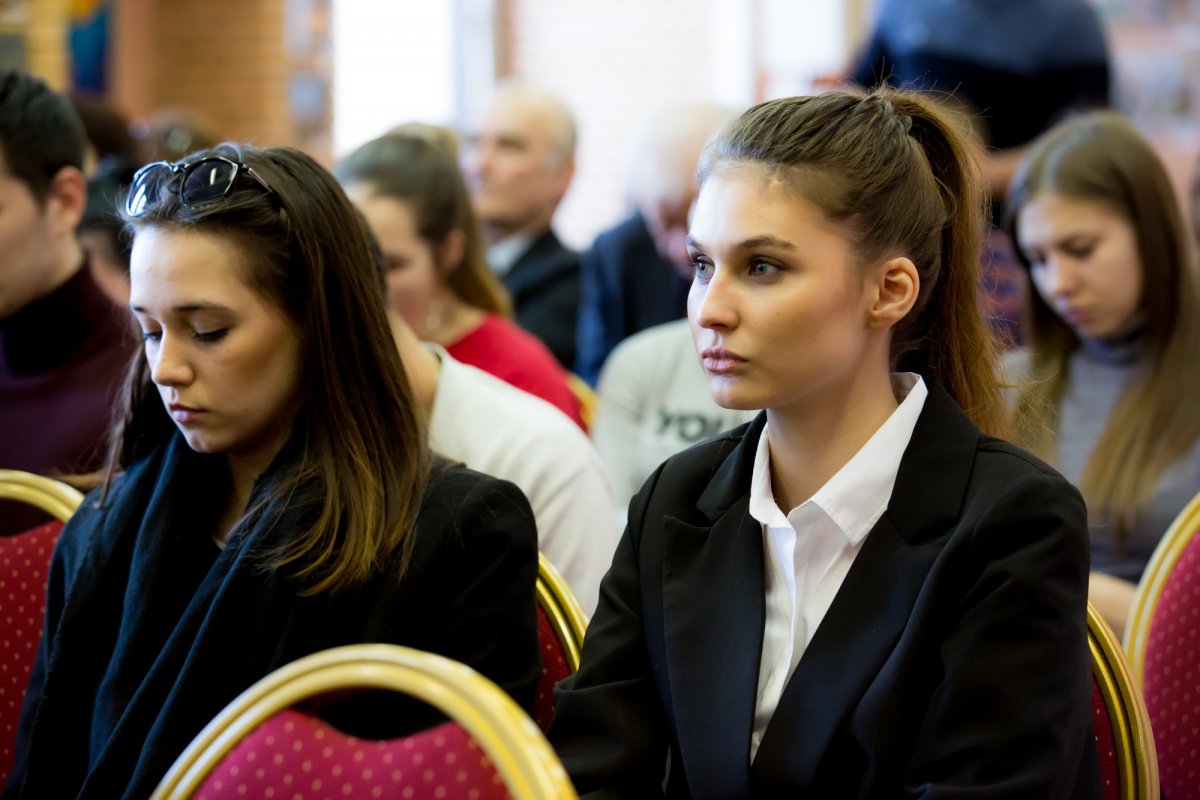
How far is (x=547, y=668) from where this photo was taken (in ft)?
4.93

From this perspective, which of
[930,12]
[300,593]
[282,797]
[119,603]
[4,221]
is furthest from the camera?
[930,12]

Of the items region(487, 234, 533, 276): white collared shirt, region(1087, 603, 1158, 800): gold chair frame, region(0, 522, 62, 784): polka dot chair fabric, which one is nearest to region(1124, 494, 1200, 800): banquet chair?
region(1087, 603, 1158, 800): gold chair frame

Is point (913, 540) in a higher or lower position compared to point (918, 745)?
higher

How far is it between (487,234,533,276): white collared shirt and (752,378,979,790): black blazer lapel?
286 centimetres

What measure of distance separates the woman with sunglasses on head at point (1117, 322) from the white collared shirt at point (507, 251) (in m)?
1.89

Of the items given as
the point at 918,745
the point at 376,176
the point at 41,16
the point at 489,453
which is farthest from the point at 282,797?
the point at 41,16

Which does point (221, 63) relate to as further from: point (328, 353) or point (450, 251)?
point (328, 353)

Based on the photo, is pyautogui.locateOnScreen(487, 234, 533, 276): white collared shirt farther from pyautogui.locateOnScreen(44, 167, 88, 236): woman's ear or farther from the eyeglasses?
the eyeglasses

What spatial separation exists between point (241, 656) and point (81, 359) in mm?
971

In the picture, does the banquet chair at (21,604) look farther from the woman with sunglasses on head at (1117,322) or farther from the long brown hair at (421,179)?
the woman with sunglasses on head at (1117,322)

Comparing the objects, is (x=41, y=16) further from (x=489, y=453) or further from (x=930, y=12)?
(x=489, y=453)

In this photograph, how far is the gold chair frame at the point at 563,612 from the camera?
58.2 inches

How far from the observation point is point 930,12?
143 inches

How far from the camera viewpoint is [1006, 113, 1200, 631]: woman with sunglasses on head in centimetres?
218
